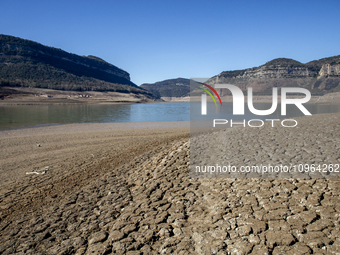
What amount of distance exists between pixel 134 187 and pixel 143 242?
2.21 meters

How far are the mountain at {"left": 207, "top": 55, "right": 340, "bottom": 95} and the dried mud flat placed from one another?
3806 centimetres

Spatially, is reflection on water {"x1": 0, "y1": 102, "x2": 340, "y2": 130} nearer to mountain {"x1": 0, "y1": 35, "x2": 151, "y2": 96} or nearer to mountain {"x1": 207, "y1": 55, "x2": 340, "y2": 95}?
mountain {"x1": 207, "y1": 55, "x2": 340, "y2": 95}

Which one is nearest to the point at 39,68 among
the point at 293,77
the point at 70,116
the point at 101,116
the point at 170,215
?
the point at 70,116

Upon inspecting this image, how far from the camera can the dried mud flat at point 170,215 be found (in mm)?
2969

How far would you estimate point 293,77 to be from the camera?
59812mm

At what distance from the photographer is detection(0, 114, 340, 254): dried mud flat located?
2969 mm

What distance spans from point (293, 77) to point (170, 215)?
67.0 m

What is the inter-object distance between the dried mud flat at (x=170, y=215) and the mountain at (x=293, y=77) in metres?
38.1

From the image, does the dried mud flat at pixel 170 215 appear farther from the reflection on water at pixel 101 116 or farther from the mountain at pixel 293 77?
the mountain at pixel 293 77

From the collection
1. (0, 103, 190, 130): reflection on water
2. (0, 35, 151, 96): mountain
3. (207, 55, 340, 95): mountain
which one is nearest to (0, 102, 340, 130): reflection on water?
(0, 103, 190, 130): reflection on water

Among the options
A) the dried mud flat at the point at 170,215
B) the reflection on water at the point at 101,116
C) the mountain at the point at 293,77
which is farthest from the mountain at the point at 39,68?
the dried mud flat at the point at 170,215

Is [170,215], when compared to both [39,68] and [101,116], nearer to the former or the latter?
[101,116]

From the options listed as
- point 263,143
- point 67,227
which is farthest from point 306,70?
point 67,227

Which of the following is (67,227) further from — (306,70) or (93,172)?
(306,70)
